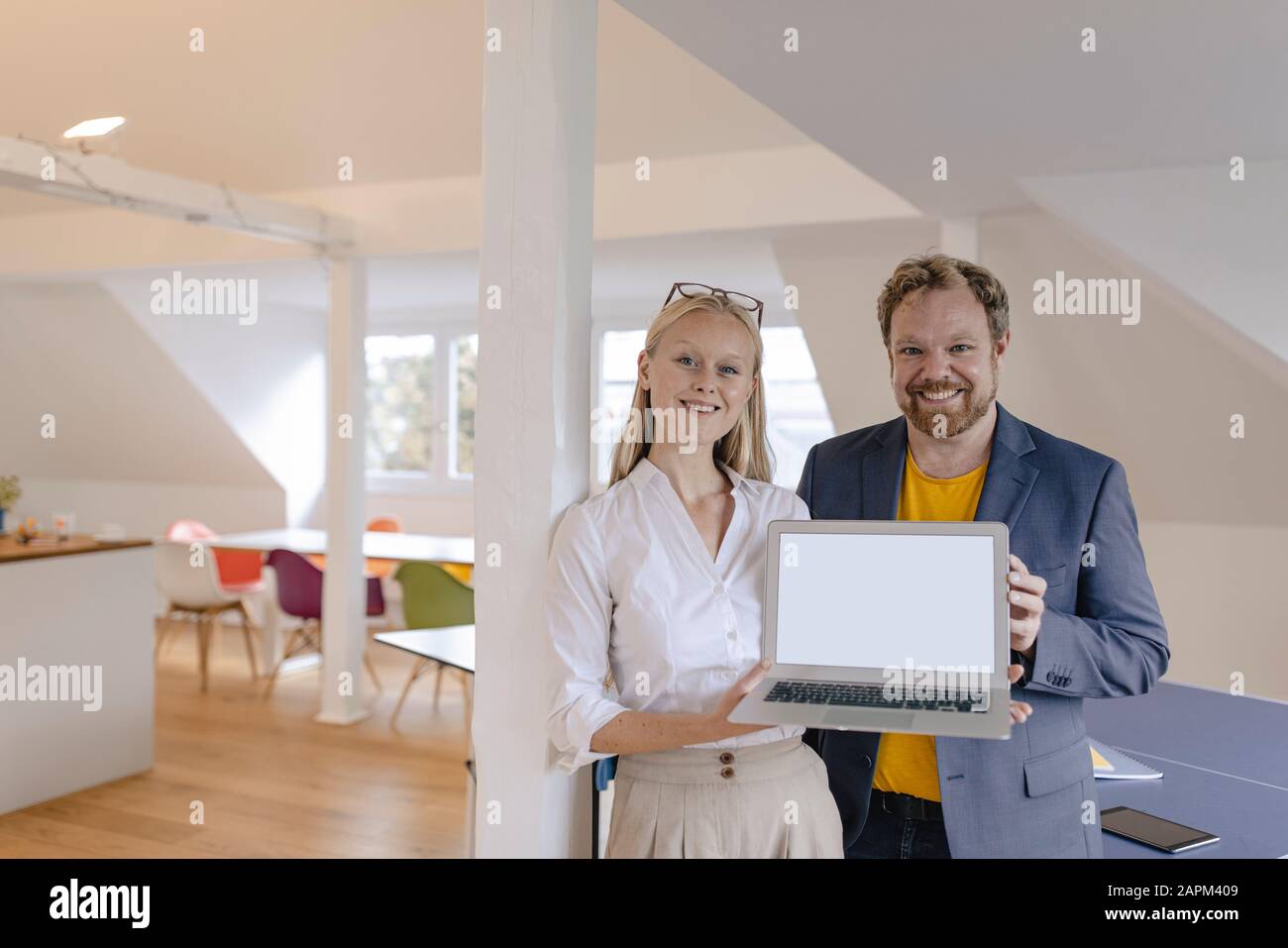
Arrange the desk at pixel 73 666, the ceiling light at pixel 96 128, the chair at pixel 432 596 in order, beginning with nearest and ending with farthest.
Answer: the ceiling light at pixel 96 128
the desk at pixel 73 666
the chair at pixel 432 596

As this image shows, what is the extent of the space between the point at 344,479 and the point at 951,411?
4715mm

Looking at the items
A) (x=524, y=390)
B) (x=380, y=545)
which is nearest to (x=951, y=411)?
(x=524, y=390)

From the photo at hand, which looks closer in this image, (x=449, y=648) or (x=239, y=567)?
(x=449, y=648)

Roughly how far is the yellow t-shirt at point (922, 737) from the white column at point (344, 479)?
455cm

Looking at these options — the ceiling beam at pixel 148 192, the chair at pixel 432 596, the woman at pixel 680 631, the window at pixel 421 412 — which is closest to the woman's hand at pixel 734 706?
the woman at pixel 680 631

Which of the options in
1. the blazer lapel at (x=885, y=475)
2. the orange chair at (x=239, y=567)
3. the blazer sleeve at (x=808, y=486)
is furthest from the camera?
the orange chair at (x=239, y=567)

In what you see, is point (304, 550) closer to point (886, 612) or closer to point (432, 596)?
point (432, 596)

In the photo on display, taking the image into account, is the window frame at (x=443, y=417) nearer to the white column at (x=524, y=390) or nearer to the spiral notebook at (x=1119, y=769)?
the spiral notebook at (x=1119, y=769)

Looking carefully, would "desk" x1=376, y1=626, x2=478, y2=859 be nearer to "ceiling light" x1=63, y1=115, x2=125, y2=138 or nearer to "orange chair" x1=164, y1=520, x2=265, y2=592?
"ceiling light" x1=63, y1=115, x2=125, y2=138

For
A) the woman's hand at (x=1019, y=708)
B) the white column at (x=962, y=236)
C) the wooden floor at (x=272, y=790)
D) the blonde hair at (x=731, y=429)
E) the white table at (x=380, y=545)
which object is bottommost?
the wooden floor at (x=272, y=790)

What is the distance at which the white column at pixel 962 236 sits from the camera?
419 centimetres

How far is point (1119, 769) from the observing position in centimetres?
249

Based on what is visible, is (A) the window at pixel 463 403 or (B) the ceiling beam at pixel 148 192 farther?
(A) the window at pixel 463 403
